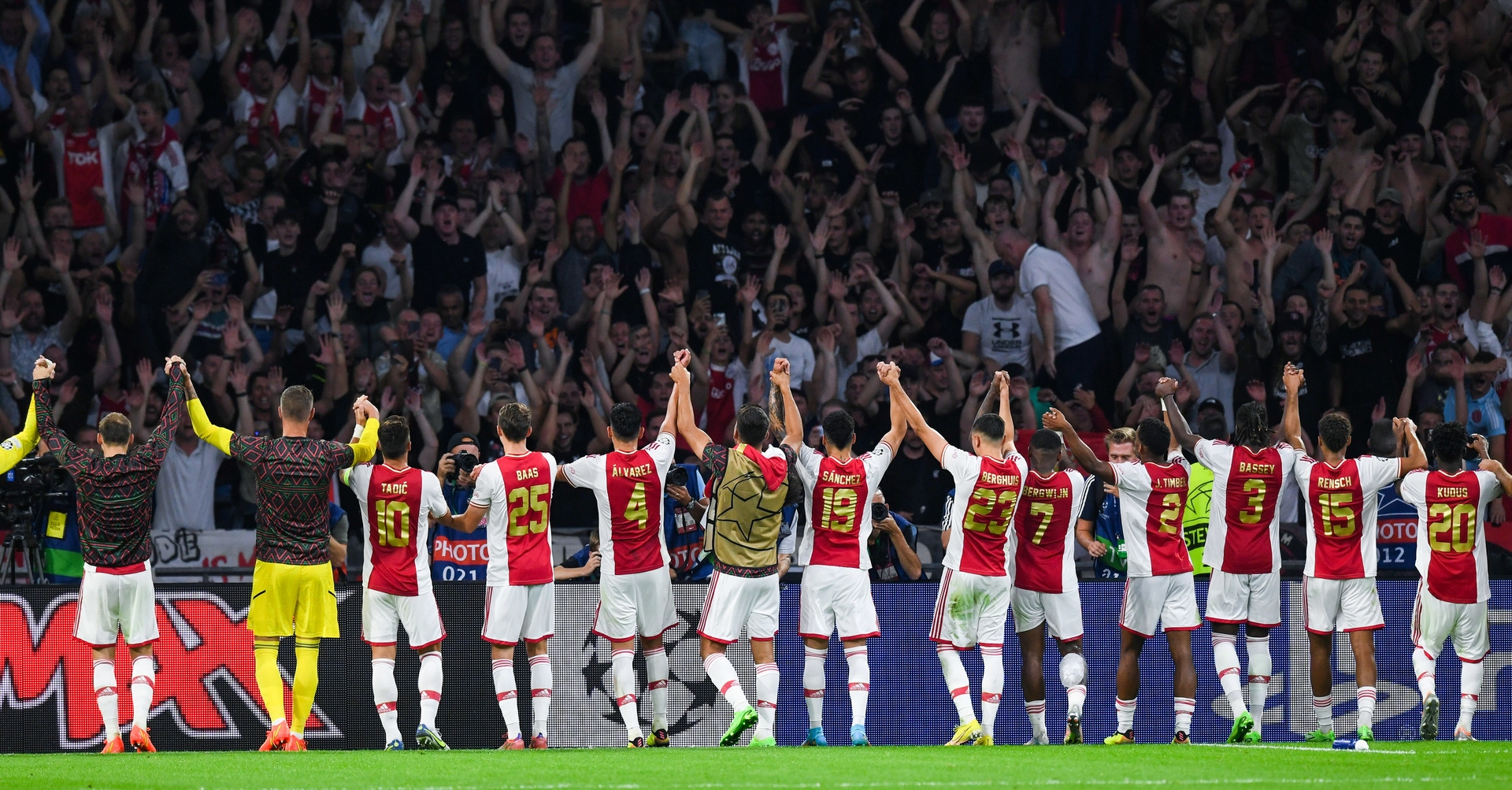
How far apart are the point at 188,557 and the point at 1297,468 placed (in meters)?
9.52

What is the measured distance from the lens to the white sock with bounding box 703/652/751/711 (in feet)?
33.9

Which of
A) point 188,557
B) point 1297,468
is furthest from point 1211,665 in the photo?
point 188,557

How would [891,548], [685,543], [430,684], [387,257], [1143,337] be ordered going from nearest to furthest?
1. [430,684]
2. [685,543]
3. [891,548]
4. [1143,337]
5. [387,257]

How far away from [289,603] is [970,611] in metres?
4.36

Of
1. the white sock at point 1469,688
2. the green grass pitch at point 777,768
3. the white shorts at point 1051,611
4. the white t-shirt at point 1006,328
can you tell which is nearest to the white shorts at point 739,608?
the green grass pitch at point 777,768

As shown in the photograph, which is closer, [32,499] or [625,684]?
[625,684]

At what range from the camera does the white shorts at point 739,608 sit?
10625mm

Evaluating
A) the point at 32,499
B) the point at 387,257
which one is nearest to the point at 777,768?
the point at 32,499

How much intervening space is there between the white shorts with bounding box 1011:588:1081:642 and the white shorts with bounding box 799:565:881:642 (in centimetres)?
106

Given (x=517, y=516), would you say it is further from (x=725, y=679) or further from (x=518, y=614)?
(x=725, y=679)

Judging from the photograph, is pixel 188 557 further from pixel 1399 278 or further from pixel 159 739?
pixel 1399 278

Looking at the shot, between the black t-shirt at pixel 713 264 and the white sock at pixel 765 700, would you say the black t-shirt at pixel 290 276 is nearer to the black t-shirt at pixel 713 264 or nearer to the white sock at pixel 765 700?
the black t-shirt at pixel 713 264

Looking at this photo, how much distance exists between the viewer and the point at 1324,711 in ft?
36.9

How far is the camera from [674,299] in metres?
17.1
